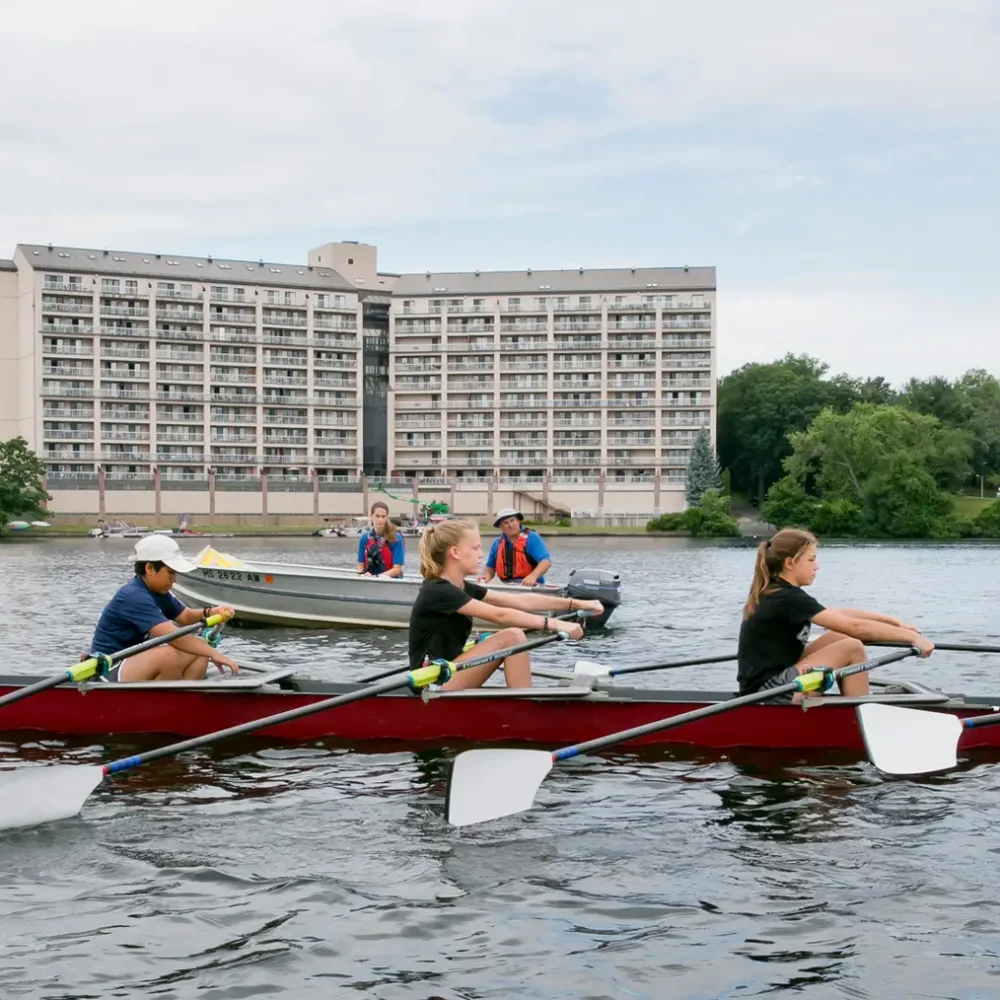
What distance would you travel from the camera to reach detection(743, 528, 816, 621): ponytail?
10062 mm

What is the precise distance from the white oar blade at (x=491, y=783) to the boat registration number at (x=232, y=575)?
569 inches

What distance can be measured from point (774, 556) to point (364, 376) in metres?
124

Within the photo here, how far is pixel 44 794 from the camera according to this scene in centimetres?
928

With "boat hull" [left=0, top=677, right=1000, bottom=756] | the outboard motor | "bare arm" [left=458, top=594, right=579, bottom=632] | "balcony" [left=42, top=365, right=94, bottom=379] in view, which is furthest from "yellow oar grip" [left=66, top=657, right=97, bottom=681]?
"balcony" [left=42, top=365, right=94, bottom=379]

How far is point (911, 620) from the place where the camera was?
30.9 m

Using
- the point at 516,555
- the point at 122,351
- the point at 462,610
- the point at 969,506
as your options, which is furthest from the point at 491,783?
the point at 122,351

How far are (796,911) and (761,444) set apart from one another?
127 metres

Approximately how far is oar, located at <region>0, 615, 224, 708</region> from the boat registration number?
11.7m

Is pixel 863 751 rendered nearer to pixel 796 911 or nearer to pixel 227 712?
pixel 796 911

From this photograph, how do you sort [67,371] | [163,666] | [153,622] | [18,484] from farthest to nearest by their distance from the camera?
[67,371], [18,484], [163,666], [153,622]

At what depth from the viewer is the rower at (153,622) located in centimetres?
1121

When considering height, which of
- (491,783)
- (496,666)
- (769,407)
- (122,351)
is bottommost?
(491,783)

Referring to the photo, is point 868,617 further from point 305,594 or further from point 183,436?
point 183,436

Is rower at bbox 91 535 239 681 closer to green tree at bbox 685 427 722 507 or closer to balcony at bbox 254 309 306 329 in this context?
green tree at bbox 685 427 722 507
